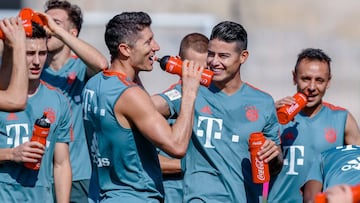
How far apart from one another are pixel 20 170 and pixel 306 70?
2.61m

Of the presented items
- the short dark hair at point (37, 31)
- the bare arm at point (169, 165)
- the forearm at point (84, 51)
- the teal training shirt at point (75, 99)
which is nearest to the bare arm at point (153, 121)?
the short dark hair at point (37, 31)

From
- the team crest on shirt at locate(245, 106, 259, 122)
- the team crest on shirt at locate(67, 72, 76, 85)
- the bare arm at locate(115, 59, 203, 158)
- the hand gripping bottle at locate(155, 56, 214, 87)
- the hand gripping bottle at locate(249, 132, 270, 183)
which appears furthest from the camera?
the team crest on shirt at locate(67, 72, 76, 85)

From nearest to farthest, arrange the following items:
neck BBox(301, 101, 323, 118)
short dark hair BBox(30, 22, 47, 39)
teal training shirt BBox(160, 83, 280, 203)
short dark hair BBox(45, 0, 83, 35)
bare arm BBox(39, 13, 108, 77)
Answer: teal training shirt BBox(160, 83, 280, 203) < short dark hair BBox(30, 22, 47, 39) < bare arm BBox(39, 13, 108, 77) < neck BBox(301, 101, 323, 118) < short dark hair BBox(45, 0, 83, 35)

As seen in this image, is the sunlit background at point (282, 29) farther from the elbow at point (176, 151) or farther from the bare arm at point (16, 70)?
the elbow at point (176, 151)

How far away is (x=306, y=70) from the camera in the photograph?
8.73 m

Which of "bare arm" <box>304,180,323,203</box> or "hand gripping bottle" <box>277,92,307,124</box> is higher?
"hand gripping bottle" <box>277,92,307,124</box>

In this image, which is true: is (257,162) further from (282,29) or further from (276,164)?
(282,29)

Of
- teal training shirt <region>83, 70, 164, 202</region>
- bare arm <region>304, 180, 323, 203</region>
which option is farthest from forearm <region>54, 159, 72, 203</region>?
bare arm <region>304, 180, 323, 203</region>

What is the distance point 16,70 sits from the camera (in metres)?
7.02

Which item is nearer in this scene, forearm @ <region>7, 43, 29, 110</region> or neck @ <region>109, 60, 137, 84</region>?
forearm @ <region>7, 43, 29, 110</region>

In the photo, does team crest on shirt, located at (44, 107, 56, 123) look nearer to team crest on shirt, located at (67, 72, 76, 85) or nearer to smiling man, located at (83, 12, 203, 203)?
smiling man, located at (83, 12, 203, 203)

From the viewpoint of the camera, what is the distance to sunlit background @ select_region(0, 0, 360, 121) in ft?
44.2

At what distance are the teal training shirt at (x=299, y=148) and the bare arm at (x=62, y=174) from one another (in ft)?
5.73

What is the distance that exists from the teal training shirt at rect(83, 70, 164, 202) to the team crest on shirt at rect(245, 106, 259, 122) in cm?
97
